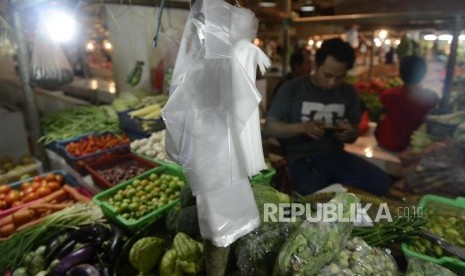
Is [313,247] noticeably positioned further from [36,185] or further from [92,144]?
[92,144]

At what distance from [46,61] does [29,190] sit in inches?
67.4

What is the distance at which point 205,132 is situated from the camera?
1110mm

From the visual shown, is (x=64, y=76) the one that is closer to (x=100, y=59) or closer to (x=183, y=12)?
(x=183, y=12)

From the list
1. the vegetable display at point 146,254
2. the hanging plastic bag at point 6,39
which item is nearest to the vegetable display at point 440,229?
the vegetable display at point 146,254

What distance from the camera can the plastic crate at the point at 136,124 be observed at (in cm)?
410

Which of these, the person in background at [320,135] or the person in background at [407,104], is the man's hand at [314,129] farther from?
the person in background at [407,104]

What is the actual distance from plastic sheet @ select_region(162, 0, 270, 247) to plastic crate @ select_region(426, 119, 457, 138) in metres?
2.98

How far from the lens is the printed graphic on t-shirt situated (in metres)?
3.42

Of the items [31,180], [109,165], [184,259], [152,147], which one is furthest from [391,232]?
[31,180]

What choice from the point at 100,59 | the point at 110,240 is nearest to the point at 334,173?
the point at 110,240

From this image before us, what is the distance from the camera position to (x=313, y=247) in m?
1.22

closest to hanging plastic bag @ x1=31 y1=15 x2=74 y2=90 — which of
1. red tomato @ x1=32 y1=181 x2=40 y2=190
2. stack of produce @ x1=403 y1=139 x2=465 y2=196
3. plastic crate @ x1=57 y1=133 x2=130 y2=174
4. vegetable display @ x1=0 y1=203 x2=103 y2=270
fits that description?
plastic crate @ x1=57 y1=133 x2=130 y2=174

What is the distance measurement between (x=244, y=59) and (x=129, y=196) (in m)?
1.70

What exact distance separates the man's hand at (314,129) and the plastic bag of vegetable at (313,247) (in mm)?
1918
